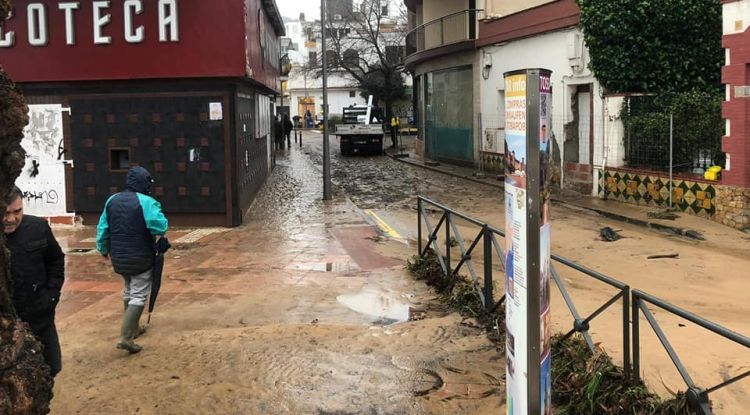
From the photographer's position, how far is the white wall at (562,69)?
51.2ft

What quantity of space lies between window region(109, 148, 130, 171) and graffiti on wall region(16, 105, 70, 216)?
93cm

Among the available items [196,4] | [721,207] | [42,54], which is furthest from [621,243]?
[42,54]

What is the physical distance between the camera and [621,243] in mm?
11086

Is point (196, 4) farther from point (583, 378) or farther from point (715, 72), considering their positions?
point (715, 72)

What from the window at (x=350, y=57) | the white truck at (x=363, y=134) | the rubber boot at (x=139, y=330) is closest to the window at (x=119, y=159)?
the rubber boot at (x=139, y=330)

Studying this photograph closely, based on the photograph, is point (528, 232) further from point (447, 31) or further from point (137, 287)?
point (447, 31)

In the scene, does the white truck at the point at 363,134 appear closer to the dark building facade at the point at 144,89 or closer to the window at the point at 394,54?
the window at the point at 394,54

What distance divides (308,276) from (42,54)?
743 cm

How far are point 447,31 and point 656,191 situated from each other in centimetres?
1437

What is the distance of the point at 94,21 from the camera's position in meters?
12.5

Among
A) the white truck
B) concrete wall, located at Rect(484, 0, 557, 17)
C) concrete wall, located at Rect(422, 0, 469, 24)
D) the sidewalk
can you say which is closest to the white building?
the white truck

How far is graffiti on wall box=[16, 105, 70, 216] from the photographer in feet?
42.2

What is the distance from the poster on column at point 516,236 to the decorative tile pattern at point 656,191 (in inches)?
399

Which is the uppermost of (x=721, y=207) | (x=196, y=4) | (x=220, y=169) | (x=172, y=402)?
(x=196, y=4)
